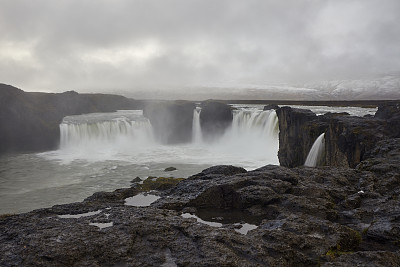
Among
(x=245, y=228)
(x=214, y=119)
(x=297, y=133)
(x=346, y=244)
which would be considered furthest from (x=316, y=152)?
(x=214, y=119)

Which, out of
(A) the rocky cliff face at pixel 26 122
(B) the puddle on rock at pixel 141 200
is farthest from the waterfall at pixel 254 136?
(A) the rocky cliff face at pixel 26 122

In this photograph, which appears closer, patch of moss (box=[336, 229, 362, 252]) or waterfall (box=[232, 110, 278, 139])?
patch of moss (box=[336, 229, 362, 252])

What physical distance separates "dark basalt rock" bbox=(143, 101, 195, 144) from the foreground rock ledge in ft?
212

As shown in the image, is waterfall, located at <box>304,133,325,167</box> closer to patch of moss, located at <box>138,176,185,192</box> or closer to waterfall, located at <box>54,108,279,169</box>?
patch of moss, located at <box>138,176,185,192</box>

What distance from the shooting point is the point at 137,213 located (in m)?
8.27

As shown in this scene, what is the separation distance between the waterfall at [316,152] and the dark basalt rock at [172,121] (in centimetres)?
4898

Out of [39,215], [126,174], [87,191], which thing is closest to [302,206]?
[39,215]

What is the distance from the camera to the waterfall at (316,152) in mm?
27087

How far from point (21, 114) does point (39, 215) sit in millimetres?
73542

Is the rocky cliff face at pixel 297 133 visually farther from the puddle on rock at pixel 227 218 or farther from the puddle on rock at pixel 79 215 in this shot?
the puddle on rock at pixel 79 215

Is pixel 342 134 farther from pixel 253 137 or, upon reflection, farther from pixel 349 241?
pixel 253 137

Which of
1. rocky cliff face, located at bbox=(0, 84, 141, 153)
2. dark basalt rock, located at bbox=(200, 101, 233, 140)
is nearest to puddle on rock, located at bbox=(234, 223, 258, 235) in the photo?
dark basalt rock, located at bbox=(200, 101, 233, 140)

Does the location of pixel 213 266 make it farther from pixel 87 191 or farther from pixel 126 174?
pixel 126 174

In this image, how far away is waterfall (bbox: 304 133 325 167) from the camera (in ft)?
88.9
